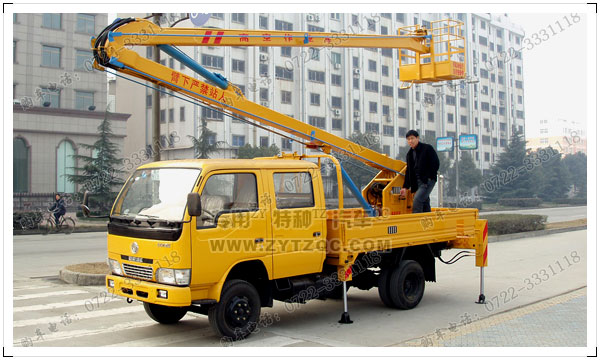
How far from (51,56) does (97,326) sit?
38.4 metres

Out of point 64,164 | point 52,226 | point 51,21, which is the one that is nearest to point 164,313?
point 52,226

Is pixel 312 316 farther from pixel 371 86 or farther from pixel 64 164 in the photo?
pixel 371 86

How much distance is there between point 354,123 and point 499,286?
4753 centimetres

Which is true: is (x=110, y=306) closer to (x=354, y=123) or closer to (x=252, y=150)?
(x=252, y=150)

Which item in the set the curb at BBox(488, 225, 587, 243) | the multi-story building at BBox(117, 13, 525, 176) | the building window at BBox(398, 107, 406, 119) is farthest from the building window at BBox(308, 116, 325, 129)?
the curb at BBox(488, 225, 587, 243)

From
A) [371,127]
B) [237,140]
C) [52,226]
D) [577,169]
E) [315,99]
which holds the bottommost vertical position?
[52,226]

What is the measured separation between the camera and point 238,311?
7.09 meters

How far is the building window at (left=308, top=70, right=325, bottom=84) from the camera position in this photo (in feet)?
179

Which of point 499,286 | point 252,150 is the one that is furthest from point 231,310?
point 252,150

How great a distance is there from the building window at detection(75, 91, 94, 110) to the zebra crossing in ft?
116

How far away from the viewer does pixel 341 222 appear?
26.5 feet

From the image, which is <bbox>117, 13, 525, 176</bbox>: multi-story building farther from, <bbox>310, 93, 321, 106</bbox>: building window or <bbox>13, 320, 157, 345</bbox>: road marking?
<bbox>13, 320, 157, 345</bbox>: road marking

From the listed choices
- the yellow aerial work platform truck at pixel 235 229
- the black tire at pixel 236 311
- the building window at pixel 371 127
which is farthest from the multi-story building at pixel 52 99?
the black tire at pixel 236 311

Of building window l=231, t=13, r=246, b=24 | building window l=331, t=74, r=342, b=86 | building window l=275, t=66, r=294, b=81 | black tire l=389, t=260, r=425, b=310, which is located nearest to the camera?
black tire l=389, t=260, r=425, b=310
